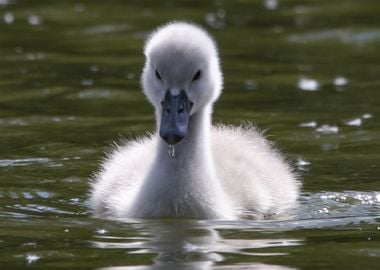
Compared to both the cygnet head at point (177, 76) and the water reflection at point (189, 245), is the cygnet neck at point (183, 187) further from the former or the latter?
the cygnet head at point (177, 76)

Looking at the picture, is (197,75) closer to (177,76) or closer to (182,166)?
(177,76)

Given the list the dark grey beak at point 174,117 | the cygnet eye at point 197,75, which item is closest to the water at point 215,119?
the dark grey beak at point 174,117

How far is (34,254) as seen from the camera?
6.91m

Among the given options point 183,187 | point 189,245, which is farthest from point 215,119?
point 189,245

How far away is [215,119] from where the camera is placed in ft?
34.9

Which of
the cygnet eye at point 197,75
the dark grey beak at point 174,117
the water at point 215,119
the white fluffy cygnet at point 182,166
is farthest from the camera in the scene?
the cygnet eye at point 197,75

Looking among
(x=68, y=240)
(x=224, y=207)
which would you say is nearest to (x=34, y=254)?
(x=68, y=240)

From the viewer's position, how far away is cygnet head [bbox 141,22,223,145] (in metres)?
7.45

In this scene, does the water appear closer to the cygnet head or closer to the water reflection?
the water reflection

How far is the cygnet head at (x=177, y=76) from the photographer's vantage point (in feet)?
24.4

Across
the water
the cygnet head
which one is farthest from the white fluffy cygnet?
the water

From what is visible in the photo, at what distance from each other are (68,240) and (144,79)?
1.22m

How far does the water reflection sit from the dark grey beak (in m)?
0.49

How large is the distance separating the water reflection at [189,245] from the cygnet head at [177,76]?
49 centimetres
